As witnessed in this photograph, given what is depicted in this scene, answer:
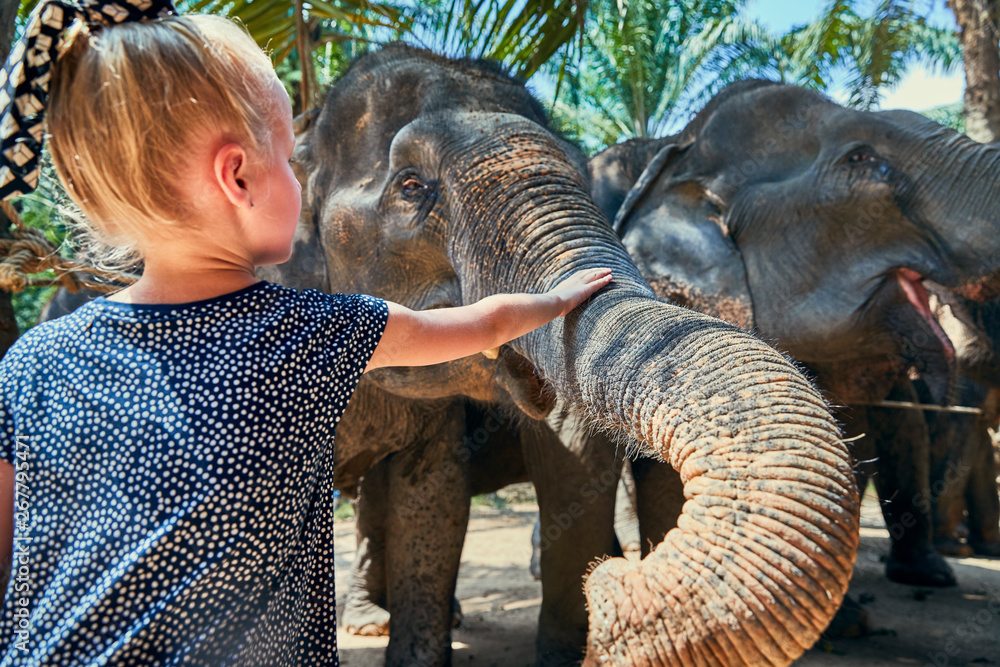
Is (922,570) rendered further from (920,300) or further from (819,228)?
(819,228)

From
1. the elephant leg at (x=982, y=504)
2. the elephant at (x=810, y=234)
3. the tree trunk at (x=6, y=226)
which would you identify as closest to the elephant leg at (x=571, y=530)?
the elephant at (x=810, y=234)

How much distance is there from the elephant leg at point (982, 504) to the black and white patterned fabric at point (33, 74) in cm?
601

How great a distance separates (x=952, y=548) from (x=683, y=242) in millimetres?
3455

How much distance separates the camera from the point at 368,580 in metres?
4.06

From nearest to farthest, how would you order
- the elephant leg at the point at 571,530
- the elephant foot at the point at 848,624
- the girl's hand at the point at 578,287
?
1. the girl's hand at the point at 578,287
2. the elephant leg at the point at 571,530
3. the elephant foot at the point at 848,624

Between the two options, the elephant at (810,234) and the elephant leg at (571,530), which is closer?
the elephant leg at (571,530)

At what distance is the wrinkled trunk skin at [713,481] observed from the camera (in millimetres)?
1112

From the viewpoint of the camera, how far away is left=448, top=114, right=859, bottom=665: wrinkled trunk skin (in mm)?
1112

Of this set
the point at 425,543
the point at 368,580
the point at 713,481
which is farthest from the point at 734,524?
the point at 368,580

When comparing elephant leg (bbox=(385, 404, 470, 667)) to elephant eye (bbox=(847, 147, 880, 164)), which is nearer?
elephant leg (bbox=(385, 404, 470, 667))

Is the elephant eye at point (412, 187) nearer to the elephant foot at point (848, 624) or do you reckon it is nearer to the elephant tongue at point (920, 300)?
the elephant tongue at point (920, 300)

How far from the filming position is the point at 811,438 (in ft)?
4.08

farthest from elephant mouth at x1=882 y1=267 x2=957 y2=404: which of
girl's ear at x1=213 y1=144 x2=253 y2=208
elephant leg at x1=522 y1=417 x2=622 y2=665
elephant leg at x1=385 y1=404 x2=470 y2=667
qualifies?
girl's ear at x1=213 y1=144 x2=253 y2=208

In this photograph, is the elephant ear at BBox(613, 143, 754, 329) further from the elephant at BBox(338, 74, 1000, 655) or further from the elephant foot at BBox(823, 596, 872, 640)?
the elephant foot at BBox(823, 596, 872, 640)
